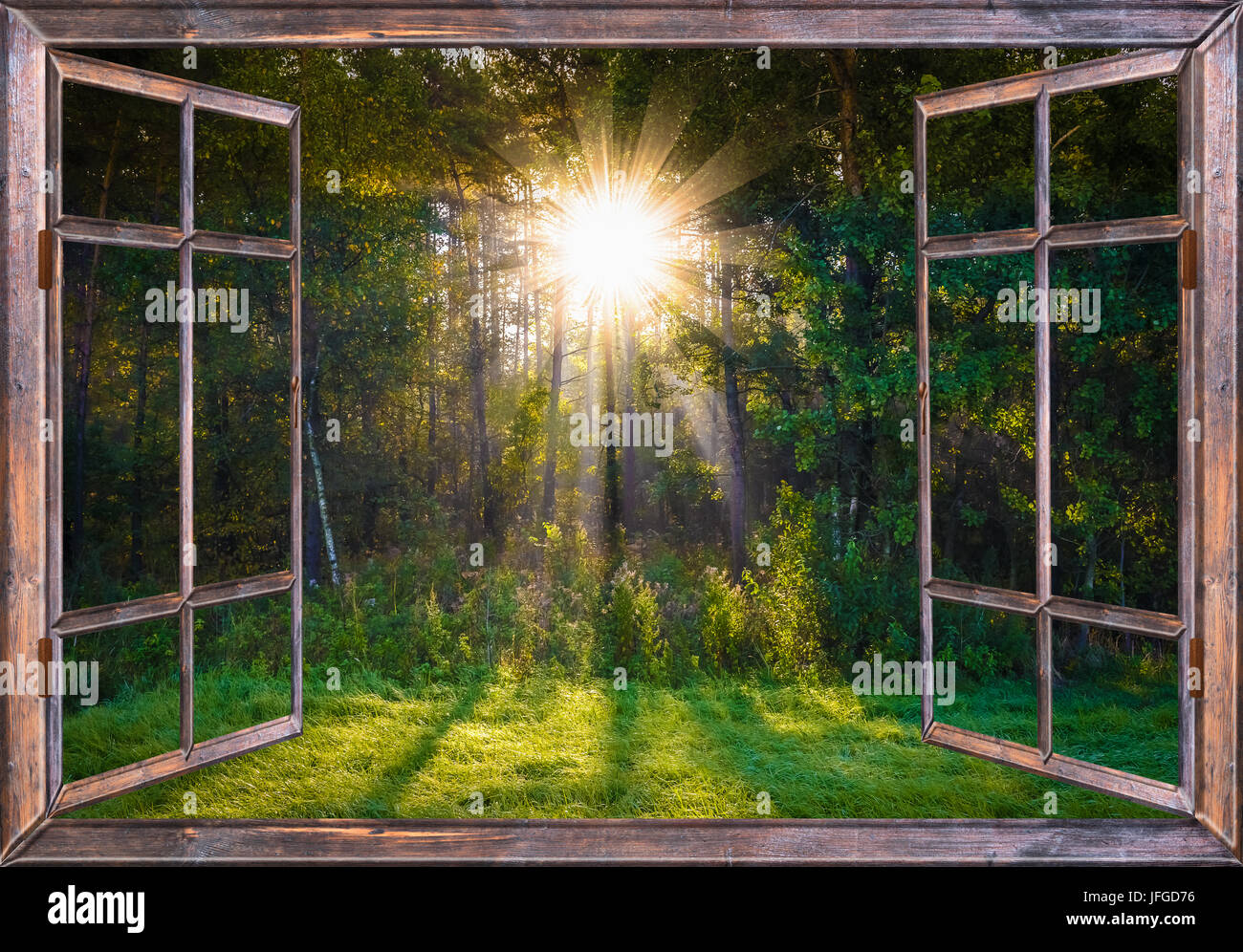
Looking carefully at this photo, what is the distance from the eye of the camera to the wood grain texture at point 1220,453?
225cm

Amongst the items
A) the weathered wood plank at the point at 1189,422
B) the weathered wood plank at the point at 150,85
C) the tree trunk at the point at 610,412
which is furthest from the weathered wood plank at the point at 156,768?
the tree trunk at the point at 610,412

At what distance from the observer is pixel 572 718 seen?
13.6 feet

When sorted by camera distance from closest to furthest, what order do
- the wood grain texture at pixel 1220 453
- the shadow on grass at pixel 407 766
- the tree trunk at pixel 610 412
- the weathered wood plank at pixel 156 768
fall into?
the wood grain texture at pixel 1220 453 → the weathered wood plank at pixel 156 768 → the shadow on grass at pixel 407 766 → the tree trunk at pixel 610 412

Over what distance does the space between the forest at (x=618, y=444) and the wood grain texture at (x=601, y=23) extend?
60.5 inches

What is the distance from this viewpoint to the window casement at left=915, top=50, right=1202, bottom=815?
2.29m

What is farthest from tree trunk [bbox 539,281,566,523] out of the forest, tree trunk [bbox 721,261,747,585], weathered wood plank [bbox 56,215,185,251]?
weathered wood plank [bbox 56,215,185,251]

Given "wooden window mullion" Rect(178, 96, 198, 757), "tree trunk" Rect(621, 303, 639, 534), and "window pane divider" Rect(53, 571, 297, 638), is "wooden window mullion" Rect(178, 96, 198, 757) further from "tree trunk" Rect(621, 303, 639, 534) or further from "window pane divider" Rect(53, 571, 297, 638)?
"tree trunk" Rect(621, 303, 639, 534)

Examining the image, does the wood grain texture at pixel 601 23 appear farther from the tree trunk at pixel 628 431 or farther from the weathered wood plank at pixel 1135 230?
the tree trunk at pixel 628 431

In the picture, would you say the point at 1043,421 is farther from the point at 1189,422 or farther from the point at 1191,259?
the point at 1191,259

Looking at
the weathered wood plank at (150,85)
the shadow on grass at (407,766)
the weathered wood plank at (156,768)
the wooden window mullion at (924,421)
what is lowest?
the shadow on grass at (407,766)

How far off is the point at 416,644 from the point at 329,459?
81.3 inches

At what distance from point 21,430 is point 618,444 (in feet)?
16.5

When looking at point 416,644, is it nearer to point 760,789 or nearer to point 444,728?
point 444,728

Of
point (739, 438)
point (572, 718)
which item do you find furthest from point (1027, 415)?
point (572, 718)
